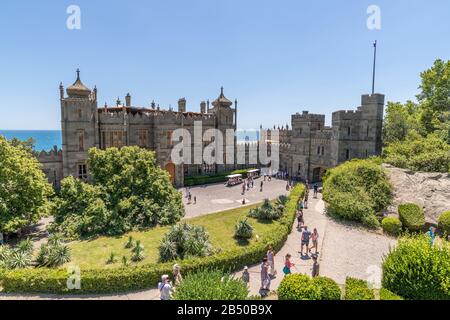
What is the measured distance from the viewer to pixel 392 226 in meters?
22.5

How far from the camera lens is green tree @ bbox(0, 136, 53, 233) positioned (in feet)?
69.1

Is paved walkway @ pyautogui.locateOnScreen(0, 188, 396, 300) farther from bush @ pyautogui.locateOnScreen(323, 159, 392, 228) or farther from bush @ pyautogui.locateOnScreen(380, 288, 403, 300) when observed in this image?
bush @ pyautogui.locateOnScreen(380, 288, 403, 300)

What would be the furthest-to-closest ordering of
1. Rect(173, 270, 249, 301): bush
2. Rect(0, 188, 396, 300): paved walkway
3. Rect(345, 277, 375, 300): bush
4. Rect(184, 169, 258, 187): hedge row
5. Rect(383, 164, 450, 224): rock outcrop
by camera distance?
1. Rect(184, 169, 258, 187): hedge row
2. Rect(383, 164, 450, 224): rock outcrop
3. Rect(0, 188, 396, 300): paved walkway
4. Rect(345, 277, 375, 300): bush
5. Rect(173, 270, 249, 301): bush

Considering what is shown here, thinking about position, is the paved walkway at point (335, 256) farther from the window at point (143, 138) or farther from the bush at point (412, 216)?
the window at point (143, 138)

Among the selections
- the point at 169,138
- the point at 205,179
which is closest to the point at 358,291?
the point at 205,179

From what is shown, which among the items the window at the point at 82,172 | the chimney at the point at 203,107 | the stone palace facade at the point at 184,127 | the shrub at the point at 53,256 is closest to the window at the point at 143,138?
the stone palace facade at the point at 184,127

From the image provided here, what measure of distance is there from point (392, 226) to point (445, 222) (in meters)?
3.60

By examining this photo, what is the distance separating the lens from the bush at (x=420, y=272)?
1170cm

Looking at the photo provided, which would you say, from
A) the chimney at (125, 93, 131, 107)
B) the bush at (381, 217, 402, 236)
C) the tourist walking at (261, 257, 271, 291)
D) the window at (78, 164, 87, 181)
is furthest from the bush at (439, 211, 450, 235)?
the chimney at (125, 93, 131, 107)

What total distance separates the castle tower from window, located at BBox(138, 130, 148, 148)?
19.3 feet

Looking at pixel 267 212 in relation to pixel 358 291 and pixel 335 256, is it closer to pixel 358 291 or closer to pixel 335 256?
pixel 335 256

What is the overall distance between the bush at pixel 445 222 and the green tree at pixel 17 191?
31.6 m
